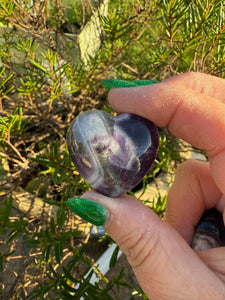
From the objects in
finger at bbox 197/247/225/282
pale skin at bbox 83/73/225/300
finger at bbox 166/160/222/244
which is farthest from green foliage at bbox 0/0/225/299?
finger at bbox 197/247/225/282

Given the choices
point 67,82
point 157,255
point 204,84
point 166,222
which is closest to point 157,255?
point 157,255

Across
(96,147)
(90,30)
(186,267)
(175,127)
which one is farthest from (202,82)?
(90,30)

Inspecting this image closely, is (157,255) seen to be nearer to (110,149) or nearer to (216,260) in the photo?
(216,260)

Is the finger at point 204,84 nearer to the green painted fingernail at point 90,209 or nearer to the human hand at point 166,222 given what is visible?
the human hand at point 166,222

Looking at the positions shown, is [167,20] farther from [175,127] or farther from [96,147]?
[96,147]

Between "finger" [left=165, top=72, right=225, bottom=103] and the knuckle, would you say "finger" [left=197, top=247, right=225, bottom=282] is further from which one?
"finger" [left=165, top=72, right=225, bottom=103]

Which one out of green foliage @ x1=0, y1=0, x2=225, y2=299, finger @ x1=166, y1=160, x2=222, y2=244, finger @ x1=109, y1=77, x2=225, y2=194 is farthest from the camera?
finger @ x1=166, y1=160, x2=222, y2=244

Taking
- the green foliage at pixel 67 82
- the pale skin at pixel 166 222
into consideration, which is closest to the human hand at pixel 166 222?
the pale skin at pixel 166 222
